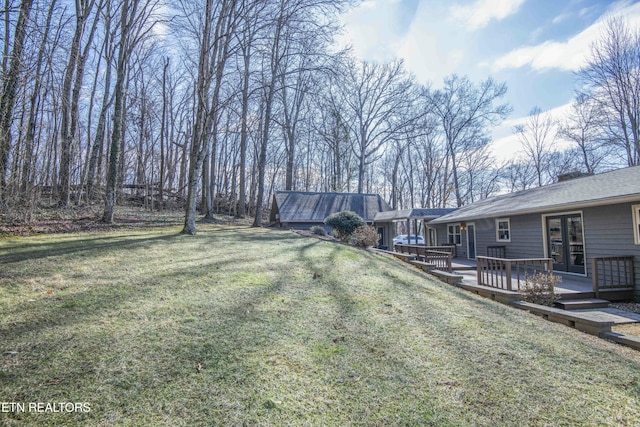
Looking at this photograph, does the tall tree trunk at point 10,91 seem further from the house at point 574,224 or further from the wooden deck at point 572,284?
the house at point 574,224

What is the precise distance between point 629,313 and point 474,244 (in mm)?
7872

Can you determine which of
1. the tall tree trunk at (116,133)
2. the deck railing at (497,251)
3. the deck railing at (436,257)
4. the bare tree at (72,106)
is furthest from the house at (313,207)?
the bare tree at (72,106)

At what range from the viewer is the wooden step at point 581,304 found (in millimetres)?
6922

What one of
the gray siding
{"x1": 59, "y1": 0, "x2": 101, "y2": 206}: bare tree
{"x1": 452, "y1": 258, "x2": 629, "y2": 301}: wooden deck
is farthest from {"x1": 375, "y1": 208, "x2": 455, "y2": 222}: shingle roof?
{"x1": 59, "y1": 0, "x2": 101, "y2": 206}: bare tree

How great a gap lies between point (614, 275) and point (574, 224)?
2026 mm

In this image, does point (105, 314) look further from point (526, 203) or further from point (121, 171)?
point (121, 171)

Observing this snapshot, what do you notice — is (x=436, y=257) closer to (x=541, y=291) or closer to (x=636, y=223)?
(x=541, y=291)

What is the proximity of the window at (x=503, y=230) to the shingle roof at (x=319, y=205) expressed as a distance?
1151 centimetres

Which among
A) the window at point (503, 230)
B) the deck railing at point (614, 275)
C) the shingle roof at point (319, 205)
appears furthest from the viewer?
the shingle roof at point (319, 205)

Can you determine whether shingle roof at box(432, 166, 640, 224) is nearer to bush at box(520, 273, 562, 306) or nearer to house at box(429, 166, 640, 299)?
house at box(429, 166, 640, 299)

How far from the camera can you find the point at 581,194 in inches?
367

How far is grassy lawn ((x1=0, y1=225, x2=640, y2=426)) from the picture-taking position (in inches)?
91.8

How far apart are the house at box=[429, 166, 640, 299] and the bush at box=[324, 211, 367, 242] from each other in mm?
4782

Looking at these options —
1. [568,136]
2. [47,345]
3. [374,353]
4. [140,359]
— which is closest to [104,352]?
[140,359]
